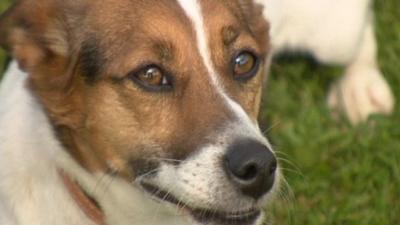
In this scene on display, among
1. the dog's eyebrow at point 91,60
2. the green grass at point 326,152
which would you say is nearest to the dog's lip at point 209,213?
the dog's eyebrow at point 91,60

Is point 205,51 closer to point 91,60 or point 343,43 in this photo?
point 91,60

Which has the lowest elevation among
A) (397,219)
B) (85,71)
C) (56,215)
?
(397,219)

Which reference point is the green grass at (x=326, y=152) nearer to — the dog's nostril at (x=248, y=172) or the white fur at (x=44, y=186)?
the white fur at (x=44, y=186)

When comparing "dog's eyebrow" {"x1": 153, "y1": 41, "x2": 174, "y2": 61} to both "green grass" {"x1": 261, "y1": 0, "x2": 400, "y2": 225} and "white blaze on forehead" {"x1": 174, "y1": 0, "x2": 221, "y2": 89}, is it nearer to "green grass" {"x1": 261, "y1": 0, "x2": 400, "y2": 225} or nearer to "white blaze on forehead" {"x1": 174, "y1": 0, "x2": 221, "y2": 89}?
"white blaze on forehead" {"x1": 174, "y1": 0, "x2": 221, "y2": 89}

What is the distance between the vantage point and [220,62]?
3.54 m

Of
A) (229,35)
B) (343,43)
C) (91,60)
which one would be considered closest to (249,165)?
(229,35)

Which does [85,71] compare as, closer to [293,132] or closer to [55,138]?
[55,138]

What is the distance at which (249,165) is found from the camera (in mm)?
3332

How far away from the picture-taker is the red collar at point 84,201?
12.3 ft

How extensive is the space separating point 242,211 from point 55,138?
0.75 metres

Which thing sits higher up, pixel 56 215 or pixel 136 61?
pixel 136 61

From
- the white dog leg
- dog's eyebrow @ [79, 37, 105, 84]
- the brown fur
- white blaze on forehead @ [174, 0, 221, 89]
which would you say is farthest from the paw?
dog's eyebrow @ [79, 37, 105, 84]

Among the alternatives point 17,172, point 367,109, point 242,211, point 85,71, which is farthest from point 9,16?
point 367,109

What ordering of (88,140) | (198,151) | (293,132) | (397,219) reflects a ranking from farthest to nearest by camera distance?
(293,132), (397,219), (88,140), (198,151)
